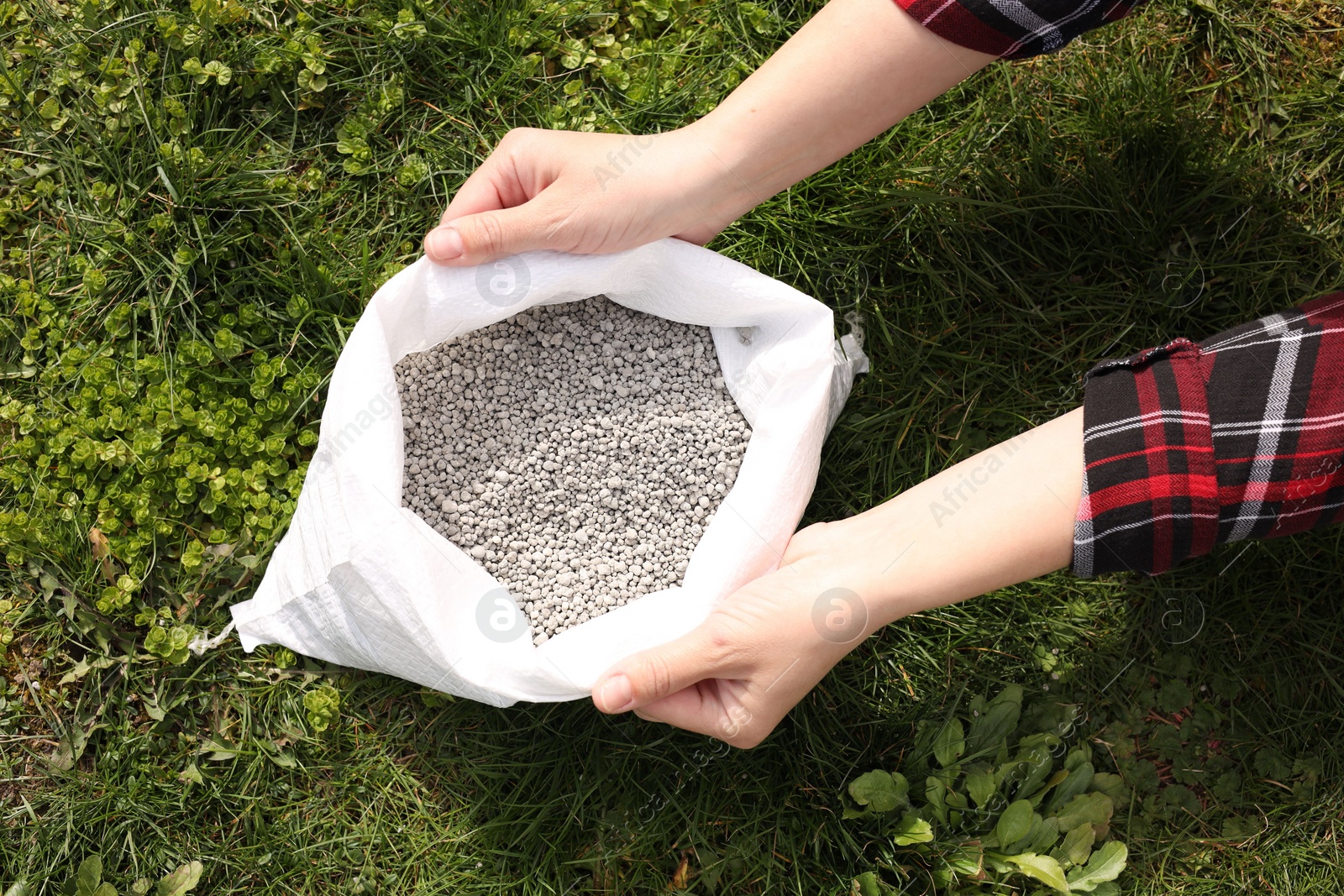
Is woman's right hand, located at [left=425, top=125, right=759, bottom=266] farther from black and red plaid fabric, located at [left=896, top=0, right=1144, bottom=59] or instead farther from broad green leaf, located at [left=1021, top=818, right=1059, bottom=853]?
broad green leaf, located at [left=1021, top=818, right=1059, bottom=853]

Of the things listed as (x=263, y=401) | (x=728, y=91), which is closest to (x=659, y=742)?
(x=263, y=401)

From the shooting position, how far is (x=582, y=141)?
58.7 inches

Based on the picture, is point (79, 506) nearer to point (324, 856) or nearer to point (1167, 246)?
point (324, 856)

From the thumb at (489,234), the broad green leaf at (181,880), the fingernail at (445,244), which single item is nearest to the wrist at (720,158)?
the thumb at (489,234)

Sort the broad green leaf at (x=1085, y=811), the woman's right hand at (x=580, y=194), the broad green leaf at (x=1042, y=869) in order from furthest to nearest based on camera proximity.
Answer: the broad green leaf at (x=1085, y=811), the broad green leaf at (x=1042, y=869), the woman's right hand at (x=580, y=194)

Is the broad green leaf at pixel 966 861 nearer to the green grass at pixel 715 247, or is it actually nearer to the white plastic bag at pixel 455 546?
the green grass at pixel 715 247

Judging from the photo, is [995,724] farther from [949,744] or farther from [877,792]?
[877,792]

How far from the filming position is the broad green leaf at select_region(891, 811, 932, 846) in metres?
1.59

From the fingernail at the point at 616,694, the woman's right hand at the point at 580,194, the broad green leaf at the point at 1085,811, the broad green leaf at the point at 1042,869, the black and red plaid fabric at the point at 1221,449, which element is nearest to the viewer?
the black and red plaid fabric at the point at 1221,449

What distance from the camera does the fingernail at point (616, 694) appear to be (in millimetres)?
1331

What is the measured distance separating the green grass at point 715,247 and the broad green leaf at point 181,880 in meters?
0.03

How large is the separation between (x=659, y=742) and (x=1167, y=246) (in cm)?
146

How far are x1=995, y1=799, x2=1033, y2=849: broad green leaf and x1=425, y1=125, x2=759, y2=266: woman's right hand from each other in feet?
3.99

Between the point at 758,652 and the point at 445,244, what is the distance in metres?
0.82
